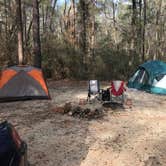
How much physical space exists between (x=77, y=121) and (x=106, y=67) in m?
8.92

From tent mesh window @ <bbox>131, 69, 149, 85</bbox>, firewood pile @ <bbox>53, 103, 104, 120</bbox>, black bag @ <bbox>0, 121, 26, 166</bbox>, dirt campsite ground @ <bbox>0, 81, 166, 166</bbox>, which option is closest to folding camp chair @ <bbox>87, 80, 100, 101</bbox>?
dirt campsite ground @ <bbox>0, 81, 166, 166</bbox>

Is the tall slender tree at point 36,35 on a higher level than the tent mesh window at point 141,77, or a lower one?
higher

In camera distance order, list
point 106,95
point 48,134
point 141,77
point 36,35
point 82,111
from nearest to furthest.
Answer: point 48,134, point 82,111, point 106,95, point 141,77, point 36,35

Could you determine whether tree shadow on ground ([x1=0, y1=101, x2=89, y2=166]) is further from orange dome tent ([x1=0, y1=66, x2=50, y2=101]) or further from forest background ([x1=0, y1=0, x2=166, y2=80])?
forest background ([x1=0, y1=0, x2=166, y2=80])

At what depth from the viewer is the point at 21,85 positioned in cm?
887

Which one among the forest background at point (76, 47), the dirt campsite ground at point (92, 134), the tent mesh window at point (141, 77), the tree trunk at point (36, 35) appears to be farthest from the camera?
the forest background at point (76, 47)

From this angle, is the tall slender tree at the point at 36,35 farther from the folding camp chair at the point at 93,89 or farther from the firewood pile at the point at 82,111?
the firewood pile at the point at 82,111

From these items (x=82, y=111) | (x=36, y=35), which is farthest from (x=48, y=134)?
(x=36, y=35)

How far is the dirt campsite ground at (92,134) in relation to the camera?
4840 mm

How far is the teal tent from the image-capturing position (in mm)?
10445

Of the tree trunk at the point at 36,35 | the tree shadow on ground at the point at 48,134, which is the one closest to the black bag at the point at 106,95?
the tree shadow on ground at the point at 48,134

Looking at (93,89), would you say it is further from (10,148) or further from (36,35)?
(10,148)

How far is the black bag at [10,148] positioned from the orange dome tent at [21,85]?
544cm

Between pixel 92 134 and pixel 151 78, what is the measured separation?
211 inches
